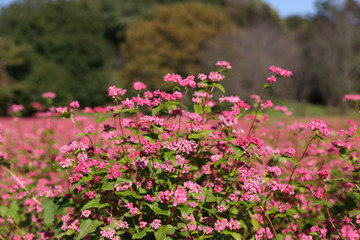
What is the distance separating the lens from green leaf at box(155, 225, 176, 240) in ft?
6.52

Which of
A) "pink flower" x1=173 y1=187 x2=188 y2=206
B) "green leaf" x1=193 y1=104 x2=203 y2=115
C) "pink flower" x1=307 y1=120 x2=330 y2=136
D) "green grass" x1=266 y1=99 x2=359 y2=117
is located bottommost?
"green grass" x1=266 y1=99 x2=359 y2=117

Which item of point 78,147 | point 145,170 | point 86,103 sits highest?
point 78,147

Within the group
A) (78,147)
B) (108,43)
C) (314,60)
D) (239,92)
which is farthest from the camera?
(108,43)

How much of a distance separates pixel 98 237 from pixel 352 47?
29.0 m

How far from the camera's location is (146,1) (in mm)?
39469

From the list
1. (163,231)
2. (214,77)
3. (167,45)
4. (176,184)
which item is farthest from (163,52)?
(163,231)

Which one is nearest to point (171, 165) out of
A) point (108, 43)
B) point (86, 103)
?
point (86, 103)

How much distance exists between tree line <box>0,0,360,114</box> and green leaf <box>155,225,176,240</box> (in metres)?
23.1

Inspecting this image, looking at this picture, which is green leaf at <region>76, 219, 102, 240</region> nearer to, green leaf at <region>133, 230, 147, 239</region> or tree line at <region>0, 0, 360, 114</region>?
green leaf at <region>133, 230, 147, 239</region>

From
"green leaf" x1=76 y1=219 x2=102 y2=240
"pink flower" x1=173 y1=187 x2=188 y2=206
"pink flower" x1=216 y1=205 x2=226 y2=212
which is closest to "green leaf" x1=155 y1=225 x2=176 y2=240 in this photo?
"pink flower" x1=173 y1=187 x2=188 y2=206

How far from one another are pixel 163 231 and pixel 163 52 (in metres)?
25.9

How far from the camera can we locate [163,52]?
2698 centimetres

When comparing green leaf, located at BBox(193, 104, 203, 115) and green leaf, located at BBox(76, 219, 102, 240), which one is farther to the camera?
green leaf, located at BBox(193, 104, 203, 115)

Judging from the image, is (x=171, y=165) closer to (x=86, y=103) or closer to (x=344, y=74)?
(x=344, y=74)
